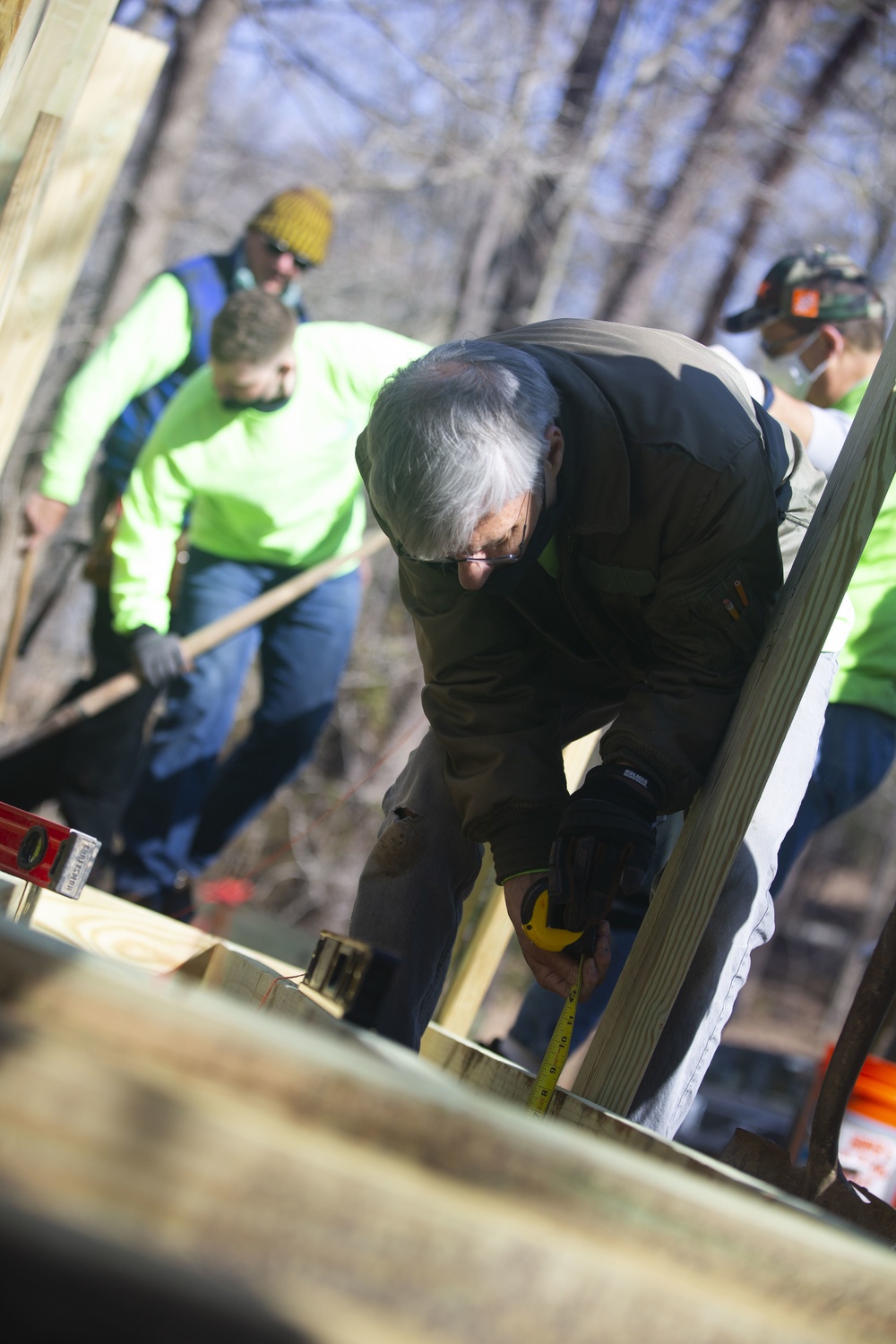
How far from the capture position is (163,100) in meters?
7.22

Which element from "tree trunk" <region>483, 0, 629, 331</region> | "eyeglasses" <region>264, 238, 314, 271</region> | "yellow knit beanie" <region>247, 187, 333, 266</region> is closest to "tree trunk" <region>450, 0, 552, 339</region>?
"tree trunk" <region>483, 0, 629, 331</region>

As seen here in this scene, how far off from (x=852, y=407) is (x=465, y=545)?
1869mm

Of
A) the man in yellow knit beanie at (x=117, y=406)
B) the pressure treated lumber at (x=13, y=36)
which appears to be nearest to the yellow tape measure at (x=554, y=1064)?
the pressure treated lumber at (x=13, y=36)

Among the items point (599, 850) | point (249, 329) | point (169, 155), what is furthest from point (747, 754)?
point (169, 155)

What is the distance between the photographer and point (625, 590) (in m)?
1.97

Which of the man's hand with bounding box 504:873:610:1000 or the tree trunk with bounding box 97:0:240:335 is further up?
the tree trunk with bounding box 97:0:240:335

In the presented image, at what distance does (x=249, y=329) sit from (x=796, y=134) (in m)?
9.27

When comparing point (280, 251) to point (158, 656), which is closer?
point (158, 656)

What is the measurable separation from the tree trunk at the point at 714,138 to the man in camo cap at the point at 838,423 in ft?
19.3

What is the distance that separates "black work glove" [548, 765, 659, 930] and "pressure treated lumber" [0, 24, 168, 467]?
166 cm

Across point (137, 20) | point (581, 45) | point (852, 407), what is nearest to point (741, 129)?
point (581, 45)

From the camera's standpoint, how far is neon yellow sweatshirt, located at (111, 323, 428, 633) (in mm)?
3768

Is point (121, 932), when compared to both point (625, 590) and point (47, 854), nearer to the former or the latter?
point (47, 854)

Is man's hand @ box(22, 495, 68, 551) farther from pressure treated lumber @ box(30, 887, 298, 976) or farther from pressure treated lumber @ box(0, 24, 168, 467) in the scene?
pressure treated lumber @ box(30, 887, 298, 976)
